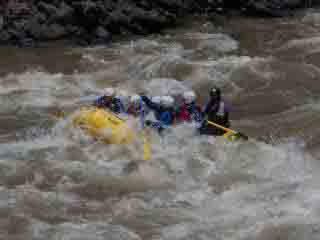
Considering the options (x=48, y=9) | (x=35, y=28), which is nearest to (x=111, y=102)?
(x=35, y=28)

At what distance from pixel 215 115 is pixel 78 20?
7.09 metres

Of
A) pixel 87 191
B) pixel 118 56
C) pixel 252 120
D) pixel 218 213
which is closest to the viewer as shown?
pixel 218 213

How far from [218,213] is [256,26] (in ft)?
31.7

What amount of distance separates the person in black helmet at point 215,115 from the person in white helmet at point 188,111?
151mm

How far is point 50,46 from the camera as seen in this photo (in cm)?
1408

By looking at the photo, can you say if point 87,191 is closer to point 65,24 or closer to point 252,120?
point 252,120

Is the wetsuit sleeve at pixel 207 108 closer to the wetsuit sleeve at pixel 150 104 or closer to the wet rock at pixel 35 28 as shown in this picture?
the wetsuit sleeve at pixel 150 104

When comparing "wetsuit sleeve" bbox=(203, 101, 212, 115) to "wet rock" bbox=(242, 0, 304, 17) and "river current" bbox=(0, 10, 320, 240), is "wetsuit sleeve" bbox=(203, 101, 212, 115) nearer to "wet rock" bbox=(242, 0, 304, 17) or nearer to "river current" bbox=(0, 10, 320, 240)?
"river current" bbox=(0, 10, 320, 240)

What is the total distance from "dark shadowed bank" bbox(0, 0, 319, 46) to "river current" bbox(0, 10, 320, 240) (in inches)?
30.8

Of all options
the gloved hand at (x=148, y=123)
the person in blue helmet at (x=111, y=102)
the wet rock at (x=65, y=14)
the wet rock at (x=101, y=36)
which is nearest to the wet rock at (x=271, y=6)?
the wet rock at (x=101, y=36)

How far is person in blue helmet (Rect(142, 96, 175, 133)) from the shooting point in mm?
8930

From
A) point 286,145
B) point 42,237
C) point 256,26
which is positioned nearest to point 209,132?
point 286,145

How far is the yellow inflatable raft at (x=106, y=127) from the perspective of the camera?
8.80m

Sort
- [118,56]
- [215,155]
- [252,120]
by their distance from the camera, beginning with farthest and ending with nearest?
[118,56], [252,120], [215,155]
